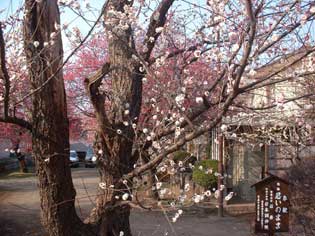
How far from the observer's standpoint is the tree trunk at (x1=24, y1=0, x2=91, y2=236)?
4.32m

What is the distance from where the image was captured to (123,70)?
4.96 meters

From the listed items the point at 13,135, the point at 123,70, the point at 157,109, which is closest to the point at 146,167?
the point at 123,70

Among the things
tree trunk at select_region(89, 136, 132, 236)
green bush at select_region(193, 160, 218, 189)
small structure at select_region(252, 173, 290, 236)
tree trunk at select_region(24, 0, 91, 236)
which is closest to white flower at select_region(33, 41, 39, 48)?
tree trunk at select_region(24, 0, 91, 236)

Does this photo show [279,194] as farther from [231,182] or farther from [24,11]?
[231,182]

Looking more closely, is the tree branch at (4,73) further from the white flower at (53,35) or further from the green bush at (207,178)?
the green bush at (207,178)

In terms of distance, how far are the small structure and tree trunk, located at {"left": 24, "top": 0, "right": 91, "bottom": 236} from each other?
384 cm

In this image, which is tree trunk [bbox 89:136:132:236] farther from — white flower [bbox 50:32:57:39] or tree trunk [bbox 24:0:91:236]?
white flower [bbox 50:32:57:39]

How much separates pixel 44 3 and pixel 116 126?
1.51 meters

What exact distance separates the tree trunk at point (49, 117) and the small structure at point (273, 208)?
3842 mm

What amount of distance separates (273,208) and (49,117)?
453 cm

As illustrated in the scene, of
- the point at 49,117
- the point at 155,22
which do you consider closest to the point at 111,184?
the point at 49,117

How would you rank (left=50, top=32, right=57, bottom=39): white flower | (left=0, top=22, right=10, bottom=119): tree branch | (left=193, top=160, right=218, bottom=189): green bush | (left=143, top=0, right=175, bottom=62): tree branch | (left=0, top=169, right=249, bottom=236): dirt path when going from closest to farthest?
1. (left=0, top=22, right=10, bottom=119): tree branch
2. (left=50, top=32, right=57, bottom=39): white flower
3. (left=143, top=0, right=175, bottom=62): tree branch
4. (left=0, top=169, right=249, bottom=236): dirt path
5. (left=193, top=160, right=218, bottom=189): green bush

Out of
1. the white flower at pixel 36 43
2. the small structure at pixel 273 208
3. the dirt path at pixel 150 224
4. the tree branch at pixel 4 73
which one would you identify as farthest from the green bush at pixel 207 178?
the tree branch at pixel 4 73

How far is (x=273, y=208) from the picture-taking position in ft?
24.0
